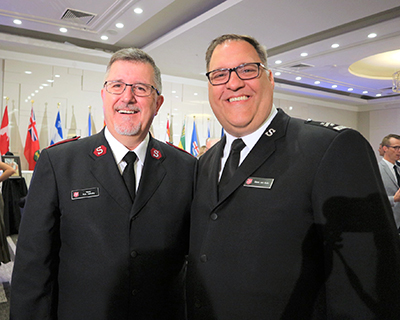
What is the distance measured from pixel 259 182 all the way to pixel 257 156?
4.4 inches

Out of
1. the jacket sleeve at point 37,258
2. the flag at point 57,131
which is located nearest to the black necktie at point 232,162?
the jacket sleeve at point 37,258

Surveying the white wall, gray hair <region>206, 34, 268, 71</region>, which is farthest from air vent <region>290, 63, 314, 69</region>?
gray hair <region>206, 34, 268, 71</region>

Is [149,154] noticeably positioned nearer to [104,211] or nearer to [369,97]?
[104,211]

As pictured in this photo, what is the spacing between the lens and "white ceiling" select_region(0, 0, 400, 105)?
5258 mm

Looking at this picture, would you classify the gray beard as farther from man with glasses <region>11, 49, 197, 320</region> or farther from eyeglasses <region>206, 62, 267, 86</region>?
eyeglasses <region>206, 62, 267, 86</region>

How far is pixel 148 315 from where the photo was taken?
1.46 metres

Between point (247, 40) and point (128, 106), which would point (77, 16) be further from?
point (247, 40)

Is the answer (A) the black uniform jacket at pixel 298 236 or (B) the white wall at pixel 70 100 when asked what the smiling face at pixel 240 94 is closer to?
(A) the black uniform jacket at pixel 298 236

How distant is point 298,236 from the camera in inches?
46.7

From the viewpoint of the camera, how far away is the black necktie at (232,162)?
4.55 feet

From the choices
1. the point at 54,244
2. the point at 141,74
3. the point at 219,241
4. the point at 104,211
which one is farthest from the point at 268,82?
the point at 54,244

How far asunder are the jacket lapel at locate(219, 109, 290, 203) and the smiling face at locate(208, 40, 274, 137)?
8cm

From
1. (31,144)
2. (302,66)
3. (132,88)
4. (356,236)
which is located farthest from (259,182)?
(302,66)

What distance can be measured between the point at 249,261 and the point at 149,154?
714mm
